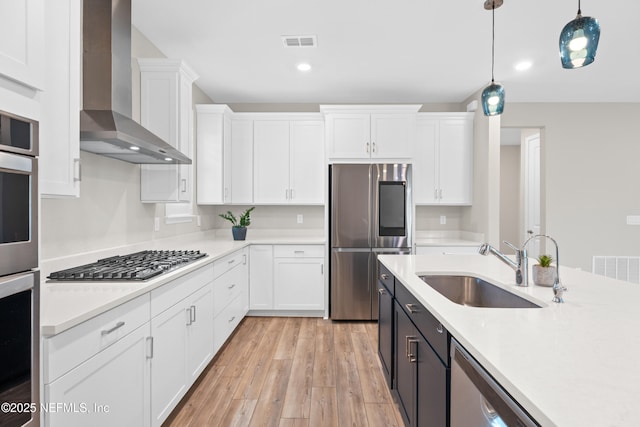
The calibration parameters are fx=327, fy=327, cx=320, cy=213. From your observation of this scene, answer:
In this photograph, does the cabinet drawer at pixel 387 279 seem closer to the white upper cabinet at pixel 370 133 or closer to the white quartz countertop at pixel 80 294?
the white quartz countertop at pixel 80 294

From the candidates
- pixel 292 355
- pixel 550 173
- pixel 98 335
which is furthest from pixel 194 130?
pixel 550 173

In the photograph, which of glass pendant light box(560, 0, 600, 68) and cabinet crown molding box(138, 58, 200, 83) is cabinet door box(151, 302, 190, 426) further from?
glass pendant light box(560, 0, 600, 68)

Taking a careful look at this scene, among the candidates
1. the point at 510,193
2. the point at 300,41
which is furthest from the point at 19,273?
the point at 510,193

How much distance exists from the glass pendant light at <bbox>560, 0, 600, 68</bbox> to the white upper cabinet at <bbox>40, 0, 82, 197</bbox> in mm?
2158

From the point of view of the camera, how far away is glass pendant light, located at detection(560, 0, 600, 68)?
1.39m

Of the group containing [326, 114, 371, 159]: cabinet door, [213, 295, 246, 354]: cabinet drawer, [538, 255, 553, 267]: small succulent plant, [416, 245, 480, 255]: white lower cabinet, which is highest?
[326, 114, 371, 159]: cabinet door

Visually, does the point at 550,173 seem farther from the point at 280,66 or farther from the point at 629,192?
the point at 280,66

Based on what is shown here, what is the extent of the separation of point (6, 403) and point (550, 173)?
17.9 ft

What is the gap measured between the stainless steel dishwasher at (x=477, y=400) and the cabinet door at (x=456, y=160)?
11.0 feet

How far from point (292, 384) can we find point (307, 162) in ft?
8.42

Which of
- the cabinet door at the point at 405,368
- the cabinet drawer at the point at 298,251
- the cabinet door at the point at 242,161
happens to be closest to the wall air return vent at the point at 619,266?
the cabinet drawer at the point at 298,251

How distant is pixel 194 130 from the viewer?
3.86 meters

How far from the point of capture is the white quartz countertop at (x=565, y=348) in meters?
0.61

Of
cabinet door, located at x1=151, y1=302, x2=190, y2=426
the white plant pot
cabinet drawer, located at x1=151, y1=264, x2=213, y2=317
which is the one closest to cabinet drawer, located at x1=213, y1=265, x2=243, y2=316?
cabinet drawer, located at x1=151, y1=264, x2=213, y2=317
